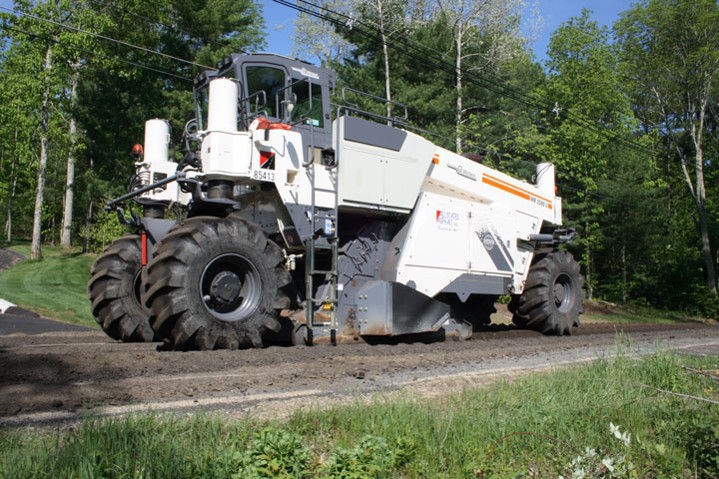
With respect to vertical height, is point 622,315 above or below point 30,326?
below

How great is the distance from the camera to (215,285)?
293 inches

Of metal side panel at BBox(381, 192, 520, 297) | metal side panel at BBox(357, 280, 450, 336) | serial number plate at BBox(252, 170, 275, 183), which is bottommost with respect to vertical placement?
metal side panel at BBox(357, 280, 450, 336)

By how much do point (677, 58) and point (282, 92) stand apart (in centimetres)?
2851

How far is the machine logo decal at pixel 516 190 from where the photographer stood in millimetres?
11820

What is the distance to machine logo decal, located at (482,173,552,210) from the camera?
38.8 ft

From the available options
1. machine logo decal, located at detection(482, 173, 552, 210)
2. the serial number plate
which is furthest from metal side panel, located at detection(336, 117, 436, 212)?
machine logo decal, located at detection(482, 173, 552, 210)

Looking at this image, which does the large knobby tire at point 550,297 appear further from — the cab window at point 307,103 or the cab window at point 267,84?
the cab window at point 267,84

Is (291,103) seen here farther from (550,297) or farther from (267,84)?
(550,297)

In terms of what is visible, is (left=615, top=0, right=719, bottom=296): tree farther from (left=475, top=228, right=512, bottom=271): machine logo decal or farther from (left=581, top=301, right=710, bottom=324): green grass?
(left=475, top=228, right=512, bottom=271): machine logo decal

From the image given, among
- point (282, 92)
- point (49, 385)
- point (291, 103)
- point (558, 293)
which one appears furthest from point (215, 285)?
point (558, 293)

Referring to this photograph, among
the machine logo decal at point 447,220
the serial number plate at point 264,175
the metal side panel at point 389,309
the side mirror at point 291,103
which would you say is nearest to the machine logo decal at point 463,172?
the machine logo decal at point 447,220

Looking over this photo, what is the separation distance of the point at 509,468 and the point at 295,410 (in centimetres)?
143

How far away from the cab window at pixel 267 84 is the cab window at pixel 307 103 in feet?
0.86

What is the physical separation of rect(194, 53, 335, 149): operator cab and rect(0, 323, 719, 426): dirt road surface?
3226 mm
